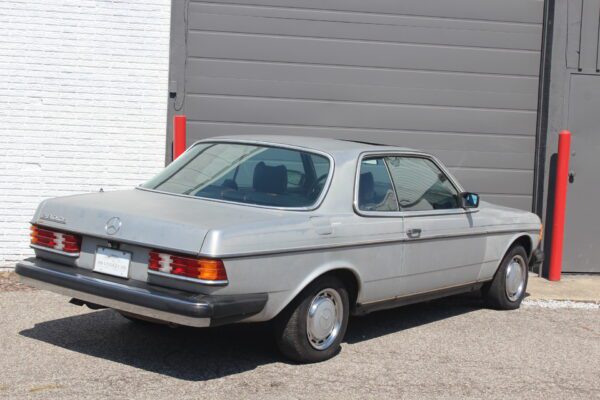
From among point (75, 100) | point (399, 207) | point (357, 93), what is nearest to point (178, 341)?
point (399, 207)

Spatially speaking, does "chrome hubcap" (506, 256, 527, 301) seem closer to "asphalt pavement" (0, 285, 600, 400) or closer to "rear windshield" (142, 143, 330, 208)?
"asphalt pavement" (0, 285, 600, 400)

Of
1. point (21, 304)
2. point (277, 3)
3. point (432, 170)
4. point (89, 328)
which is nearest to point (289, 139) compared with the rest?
point (432, 170)

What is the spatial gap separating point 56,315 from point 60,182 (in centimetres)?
251

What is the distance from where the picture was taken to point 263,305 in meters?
5.58

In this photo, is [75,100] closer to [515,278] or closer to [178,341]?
[178,341]

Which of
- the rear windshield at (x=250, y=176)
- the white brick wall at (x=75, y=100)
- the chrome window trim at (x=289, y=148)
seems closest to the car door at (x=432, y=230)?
the chrome window trim at (x=289, y=148)

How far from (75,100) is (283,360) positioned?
14.9ft

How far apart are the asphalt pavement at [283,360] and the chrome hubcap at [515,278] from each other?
1.47ft

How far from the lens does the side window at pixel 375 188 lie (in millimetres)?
6555

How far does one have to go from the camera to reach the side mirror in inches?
295

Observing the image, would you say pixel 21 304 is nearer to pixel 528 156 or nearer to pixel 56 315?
pixel 56 315

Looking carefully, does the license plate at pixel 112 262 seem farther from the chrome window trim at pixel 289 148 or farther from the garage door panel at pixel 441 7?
the garage door panel at pixel 441 7

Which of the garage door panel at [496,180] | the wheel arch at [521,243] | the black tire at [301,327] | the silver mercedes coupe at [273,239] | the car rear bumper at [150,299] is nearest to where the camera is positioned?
the car rear bumper at [150,299]

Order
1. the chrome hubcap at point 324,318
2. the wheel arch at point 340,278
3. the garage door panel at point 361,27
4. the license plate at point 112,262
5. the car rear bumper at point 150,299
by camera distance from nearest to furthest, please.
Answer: the car rear bumper at point 150,299 < the license plate at point 112,262 < the wheel arch at point 340,278 < the chrome hubcap at point 324,318 < the garage door panel at point 361,27
